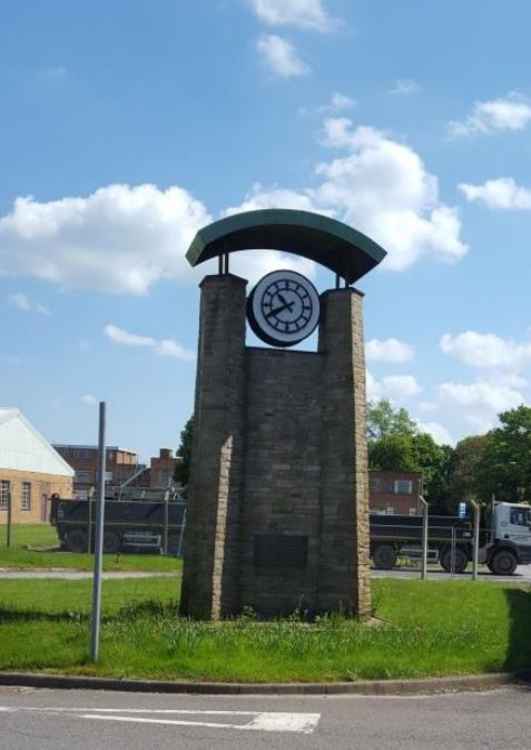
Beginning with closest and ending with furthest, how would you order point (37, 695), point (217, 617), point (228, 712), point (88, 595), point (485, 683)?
point (228, 712) < point (37, 695) < point (485, 683) < point (217, 617) < point (88, 595)

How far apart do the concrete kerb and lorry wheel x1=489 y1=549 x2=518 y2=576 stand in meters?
23.7

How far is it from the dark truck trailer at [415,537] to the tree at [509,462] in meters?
44.0

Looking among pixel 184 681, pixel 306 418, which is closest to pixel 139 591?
pixel 306 418

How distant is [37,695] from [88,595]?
781cm

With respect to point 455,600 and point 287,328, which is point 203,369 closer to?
point 287,328

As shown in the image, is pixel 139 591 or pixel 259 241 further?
pixel 139 591

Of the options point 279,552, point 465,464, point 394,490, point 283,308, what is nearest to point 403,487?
point 394,490

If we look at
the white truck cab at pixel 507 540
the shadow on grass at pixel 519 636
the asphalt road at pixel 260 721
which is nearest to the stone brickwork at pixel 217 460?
the shadow on grass at pixel 519 636

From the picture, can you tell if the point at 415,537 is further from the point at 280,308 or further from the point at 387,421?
the point at 387,421

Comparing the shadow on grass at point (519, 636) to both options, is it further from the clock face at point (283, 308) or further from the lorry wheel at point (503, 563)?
the lorry wheel at point (503, 563)

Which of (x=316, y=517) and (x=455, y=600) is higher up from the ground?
(x=316, y=517)

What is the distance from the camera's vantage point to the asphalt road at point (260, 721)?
7.91 metres

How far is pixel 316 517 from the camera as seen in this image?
51.1ft

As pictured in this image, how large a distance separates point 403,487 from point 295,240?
228 ft
